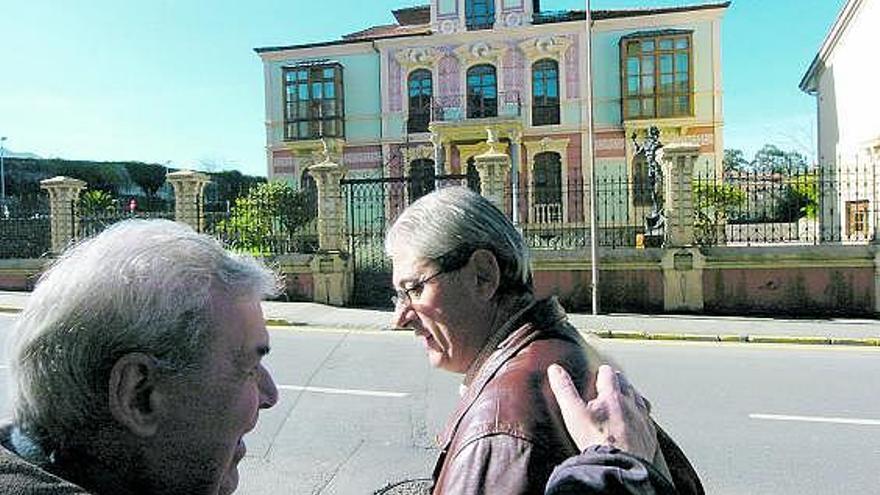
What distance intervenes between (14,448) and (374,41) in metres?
33.8

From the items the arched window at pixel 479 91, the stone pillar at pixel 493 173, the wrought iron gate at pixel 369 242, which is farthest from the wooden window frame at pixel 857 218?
the arched window at pixel 479 91

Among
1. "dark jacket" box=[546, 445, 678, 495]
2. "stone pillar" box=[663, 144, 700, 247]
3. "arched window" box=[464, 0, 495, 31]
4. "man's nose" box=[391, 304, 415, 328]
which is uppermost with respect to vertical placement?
"arched window" box=[464, 0, 495, 31]

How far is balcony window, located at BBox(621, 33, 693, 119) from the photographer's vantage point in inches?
A: 1220

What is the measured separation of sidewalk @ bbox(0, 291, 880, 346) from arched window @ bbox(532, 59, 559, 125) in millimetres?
18932

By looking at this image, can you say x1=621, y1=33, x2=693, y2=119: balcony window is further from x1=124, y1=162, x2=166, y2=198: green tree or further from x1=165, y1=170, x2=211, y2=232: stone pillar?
x1=124, y1=162, x2=166, y2=198: green tree

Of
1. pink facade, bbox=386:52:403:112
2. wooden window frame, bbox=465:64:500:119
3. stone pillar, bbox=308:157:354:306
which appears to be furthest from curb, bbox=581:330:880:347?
pink facade, bbox=386:52:403:112

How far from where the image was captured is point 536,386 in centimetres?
171

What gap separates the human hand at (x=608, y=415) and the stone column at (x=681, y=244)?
1370 cm

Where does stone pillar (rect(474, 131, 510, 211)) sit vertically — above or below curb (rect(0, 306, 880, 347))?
above

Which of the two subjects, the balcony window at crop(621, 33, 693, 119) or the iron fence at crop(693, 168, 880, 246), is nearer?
the iron fence at crop(693, 168, 880, 246)

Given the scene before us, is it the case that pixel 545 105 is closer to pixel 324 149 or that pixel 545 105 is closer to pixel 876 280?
pixel 324 149

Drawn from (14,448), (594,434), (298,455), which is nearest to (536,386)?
(594,434)

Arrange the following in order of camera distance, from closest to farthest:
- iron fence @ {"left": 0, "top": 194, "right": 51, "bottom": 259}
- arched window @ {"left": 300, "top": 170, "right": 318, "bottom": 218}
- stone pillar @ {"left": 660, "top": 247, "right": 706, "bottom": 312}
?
stone pillar @ {"left": 660, "top": 247, "right": 706, "bottom": 312} < iron fence @ {"left": 0, "top": 194, "right": 51, "bottom": 259} < arched window @ {"left": 300, "top": 170, "right": 318, "bottom": 218}

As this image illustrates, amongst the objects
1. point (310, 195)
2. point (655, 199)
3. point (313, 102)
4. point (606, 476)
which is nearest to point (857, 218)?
point (655, 199)
